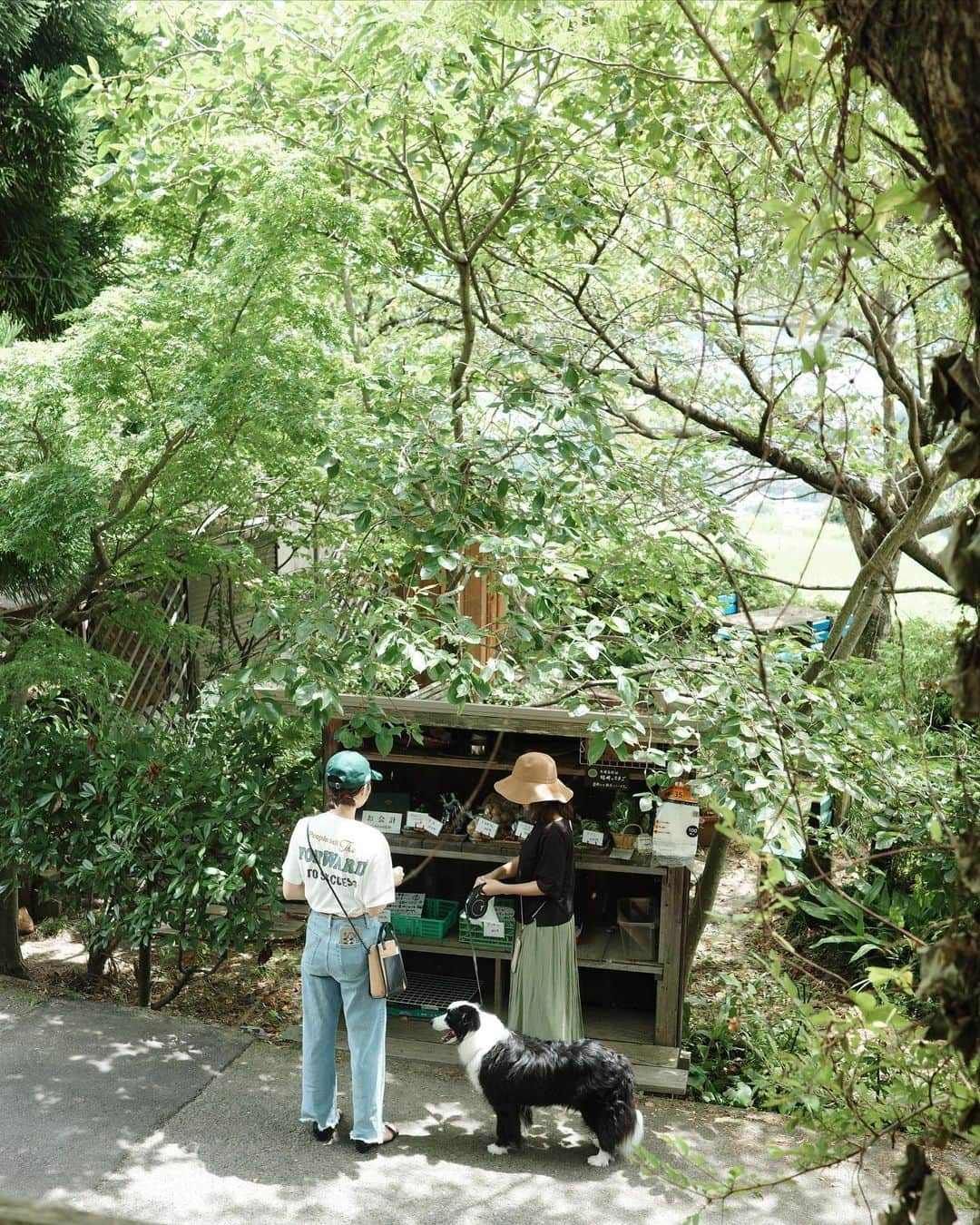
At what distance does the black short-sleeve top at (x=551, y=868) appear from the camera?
16.8ft

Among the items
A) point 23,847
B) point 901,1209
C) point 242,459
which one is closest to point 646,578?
point 242,459

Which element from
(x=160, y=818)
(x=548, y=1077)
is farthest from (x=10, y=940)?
(x=548, y=1077)

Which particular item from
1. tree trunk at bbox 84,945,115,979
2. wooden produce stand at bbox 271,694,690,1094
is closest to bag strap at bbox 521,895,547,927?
wooden produce stand at bbox 271,694,690,1094

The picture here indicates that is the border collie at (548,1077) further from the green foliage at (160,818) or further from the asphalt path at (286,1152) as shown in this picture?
the green foliage at (160,818)

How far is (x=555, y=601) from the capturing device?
5543mm

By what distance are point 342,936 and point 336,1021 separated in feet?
1.25

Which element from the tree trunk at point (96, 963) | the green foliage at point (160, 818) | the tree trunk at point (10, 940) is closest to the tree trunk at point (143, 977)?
the green foliage at point (160, 818)

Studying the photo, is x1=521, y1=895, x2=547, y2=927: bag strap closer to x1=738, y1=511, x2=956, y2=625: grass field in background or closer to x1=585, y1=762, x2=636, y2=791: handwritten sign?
x1=585, y1=762, x2=636, y2=791: handwritten sign

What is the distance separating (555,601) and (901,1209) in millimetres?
4085

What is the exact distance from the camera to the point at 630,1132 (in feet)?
15.4

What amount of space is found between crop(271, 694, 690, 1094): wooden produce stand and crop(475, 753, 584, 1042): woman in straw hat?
381 millimetres

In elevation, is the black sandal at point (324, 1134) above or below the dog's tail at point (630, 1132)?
below

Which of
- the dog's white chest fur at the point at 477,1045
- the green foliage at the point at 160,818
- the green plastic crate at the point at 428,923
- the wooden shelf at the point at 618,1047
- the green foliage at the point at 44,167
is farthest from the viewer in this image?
the green foliage at the point at 44,167

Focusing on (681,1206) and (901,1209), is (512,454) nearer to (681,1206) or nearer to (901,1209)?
(681,1206)
